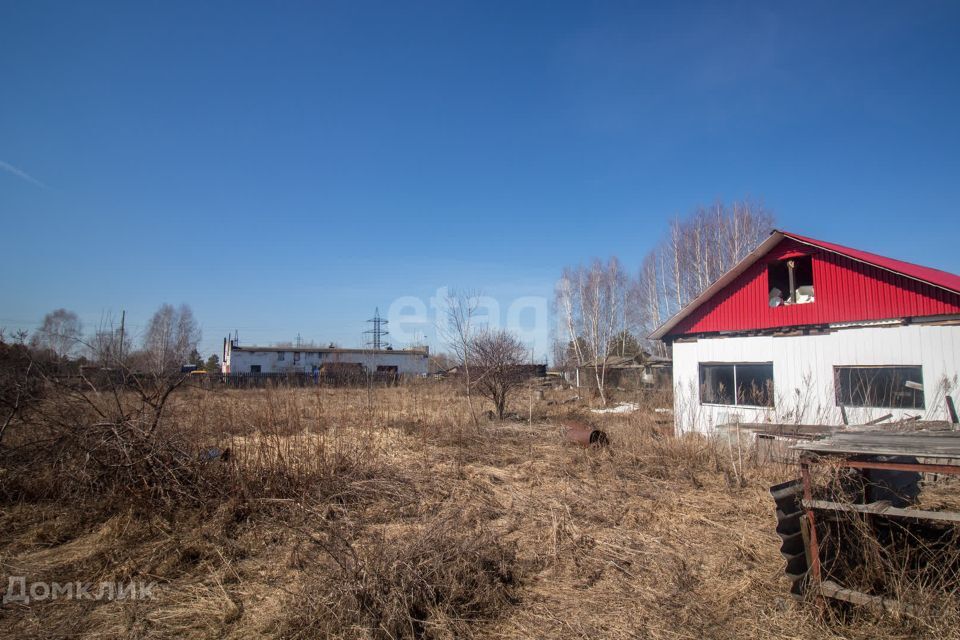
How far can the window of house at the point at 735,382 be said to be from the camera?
11875 millimetres

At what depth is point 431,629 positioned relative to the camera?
3.45 metres

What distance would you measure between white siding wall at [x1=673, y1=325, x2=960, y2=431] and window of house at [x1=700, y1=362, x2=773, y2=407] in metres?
0.22

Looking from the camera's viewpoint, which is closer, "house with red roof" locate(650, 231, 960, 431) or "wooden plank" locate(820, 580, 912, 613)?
"wooden plank" locate(820, 580, 912, 613)

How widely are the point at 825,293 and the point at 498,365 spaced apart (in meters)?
8.41

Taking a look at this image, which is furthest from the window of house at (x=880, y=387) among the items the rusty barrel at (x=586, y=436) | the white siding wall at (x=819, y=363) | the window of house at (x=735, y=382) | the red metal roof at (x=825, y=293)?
the rusty barrel at (x=586, y=436)

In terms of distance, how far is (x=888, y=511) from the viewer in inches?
132

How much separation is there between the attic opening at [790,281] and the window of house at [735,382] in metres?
1.65

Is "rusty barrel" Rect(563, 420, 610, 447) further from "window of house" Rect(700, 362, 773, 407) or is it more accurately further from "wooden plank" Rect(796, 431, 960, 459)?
"wooden plank" Rect(796, 431, 960, 459)

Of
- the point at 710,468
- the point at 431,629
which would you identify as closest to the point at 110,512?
the point at 431,629

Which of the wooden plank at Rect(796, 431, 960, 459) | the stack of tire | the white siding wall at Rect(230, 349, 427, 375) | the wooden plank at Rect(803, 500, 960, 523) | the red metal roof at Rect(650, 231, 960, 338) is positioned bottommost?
the stack of tire

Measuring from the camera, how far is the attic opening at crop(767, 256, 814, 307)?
37.1 ft

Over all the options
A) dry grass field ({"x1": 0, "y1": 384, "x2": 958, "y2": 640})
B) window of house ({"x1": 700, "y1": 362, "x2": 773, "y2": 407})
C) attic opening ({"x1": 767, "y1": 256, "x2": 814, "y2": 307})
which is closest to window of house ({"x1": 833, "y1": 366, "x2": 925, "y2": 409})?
window of house ({"x1": 700, "y1": 362, "x2": 773, "y2": 407})

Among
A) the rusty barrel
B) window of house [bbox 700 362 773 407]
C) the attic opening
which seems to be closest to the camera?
the rusty barrel

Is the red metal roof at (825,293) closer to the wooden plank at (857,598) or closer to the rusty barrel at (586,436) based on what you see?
the rusty barrel at (586,436)
